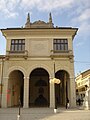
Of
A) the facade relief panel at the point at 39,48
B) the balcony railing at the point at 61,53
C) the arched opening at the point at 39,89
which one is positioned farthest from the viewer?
the arched opening at the point at 39,89

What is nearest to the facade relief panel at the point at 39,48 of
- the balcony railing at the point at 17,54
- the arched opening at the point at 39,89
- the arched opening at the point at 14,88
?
the balcony railing at the point at 17,54

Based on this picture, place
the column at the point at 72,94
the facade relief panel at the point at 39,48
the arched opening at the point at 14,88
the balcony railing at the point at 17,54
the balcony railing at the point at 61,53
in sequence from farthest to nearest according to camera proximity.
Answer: the arched opening at the point at 14,88, the facade relief panel at the point at 39,48, the balcony railing at the point at 17,54, the balcony railing at the point at 61,53, the column at the point at 72,94

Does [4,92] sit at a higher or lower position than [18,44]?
lower

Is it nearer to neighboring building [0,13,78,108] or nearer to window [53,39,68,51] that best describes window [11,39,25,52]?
neighboring building [0,13,78,108]

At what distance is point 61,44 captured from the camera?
30922 mm

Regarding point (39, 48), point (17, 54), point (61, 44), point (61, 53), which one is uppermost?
point (61, 44)

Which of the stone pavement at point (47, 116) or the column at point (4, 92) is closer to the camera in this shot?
the stone pavement at point (47, 116)

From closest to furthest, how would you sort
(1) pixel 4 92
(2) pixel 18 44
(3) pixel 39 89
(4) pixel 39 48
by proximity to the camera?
(1) pixel 4 92, (4) pixel 39 48, (2) pixel 18 44, (3) pixel 39 89

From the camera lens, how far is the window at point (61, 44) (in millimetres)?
30688

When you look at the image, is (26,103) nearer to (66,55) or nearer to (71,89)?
(71,89)

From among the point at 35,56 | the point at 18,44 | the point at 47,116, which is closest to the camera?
the point at 47,116

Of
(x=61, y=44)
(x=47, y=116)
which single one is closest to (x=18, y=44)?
(x=61, y=44)

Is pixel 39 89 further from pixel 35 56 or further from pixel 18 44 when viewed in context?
pixel 18 44

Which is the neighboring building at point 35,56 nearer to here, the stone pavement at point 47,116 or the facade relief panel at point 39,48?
the facade relief panel at point 39,48
